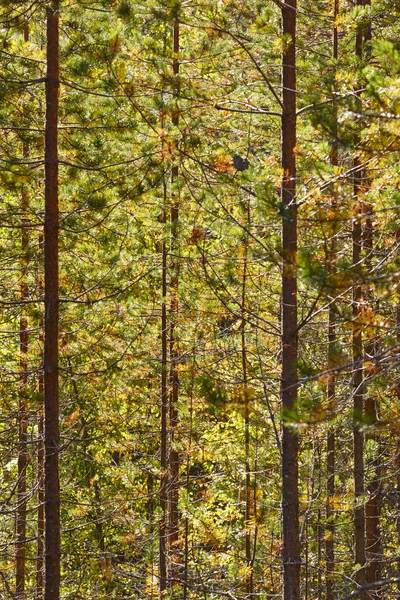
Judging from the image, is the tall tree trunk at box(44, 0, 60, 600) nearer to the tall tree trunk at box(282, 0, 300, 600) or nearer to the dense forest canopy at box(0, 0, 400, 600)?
the dense forest canopy at box(0, 0, 400, 600)

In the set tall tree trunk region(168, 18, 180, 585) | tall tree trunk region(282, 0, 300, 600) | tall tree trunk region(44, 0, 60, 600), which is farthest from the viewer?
tall tree trunk region(168, 18, 180, 585)

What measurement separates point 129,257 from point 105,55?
3928 millimetres

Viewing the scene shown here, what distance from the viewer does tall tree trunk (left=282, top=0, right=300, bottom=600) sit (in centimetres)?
693

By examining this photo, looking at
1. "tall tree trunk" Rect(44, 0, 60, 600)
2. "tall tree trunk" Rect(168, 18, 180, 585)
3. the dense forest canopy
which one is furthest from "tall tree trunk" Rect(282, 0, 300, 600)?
"tall tree trunk" Rect(168, 18, 180, 585)

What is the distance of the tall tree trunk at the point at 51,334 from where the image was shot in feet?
25.6

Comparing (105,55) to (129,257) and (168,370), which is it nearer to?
(129,257)

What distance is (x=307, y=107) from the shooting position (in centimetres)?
727

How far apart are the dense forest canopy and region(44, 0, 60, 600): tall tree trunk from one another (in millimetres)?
23

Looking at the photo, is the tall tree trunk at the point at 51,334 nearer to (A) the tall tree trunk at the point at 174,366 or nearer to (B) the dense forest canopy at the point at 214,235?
(B) the dense forest canopy at the point at 214,235

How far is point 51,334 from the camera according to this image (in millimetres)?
8125

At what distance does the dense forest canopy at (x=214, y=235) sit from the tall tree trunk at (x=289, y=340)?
2 centimetres

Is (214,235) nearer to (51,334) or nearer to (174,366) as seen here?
(174,366)

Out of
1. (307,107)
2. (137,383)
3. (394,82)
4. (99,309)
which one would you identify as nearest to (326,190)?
(307,107)

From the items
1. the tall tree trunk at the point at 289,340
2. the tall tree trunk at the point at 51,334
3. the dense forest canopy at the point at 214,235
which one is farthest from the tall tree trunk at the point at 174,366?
the tall tree trunk at the point at 289,340
